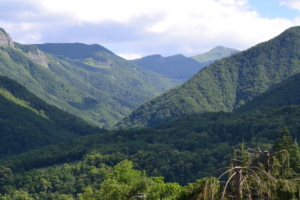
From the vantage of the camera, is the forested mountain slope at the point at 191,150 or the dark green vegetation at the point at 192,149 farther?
the forested mountain slope at the point at 191,150

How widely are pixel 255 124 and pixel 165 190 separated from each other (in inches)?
5585

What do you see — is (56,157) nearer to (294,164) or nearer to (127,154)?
(127,154)

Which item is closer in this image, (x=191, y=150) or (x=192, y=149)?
(x=191, y=150)

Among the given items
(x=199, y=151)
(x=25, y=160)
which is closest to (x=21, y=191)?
(x=25, y=160)

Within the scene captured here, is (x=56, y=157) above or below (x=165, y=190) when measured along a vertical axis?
below

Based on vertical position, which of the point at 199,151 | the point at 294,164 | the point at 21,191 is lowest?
the point at 21,191

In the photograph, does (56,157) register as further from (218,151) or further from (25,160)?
(218,151)

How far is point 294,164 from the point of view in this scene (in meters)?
41.1

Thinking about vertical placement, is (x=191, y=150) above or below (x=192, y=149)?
below

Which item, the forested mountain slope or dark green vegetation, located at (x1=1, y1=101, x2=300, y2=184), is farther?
the forested mountain slope

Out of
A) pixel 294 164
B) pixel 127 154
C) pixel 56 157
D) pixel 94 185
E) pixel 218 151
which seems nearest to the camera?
pixel 294 164

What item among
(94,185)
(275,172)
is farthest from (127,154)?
(275,172)

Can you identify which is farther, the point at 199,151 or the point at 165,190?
the point at 199,151

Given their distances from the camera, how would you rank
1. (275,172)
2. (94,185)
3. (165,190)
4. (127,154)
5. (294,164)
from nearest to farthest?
(275,172)
(294,164)
(165,190)
(94,185)
(127,154)
